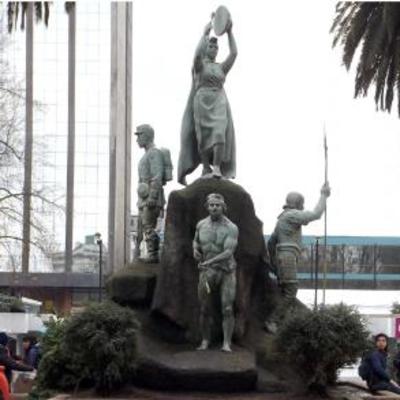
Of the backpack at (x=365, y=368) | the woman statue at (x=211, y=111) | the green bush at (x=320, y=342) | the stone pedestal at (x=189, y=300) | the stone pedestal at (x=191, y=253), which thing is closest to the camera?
the green bush at (x=320, y=342)

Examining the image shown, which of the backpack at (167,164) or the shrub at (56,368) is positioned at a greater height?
the backpack at (167,164)

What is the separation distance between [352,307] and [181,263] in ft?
8.59

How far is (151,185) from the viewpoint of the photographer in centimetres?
1593

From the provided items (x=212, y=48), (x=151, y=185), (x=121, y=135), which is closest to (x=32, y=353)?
(x=151, y=185)

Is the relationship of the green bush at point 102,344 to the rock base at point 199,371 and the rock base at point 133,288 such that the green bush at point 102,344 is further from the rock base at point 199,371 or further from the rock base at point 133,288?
the rock base at point 133,288

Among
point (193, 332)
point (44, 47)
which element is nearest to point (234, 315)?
point (193, 332)

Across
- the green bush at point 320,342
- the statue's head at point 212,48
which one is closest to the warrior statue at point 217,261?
the green bush at point 320,342

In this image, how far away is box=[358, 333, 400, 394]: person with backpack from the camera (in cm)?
1370

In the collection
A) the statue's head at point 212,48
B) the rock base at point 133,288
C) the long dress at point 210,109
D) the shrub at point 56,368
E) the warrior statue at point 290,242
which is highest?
the statue's head at point 212,48

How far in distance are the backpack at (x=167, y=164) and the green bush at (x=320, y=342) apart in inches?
158

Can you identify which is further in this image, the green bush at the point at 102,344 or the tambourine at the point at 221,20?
the tambourine at the point at 221,20

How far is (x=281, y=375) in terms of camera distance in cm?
1380

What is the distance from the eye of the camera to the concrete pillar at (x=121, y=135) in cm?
1838

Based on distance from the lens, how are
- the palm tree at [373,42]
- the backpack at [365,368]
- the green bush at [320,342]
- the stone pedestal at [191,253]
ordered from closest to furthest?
the green bush at [320,342] → the backpack at [365,368] → the stone pedestal at [191,253] → the palm tree at [373,42]
